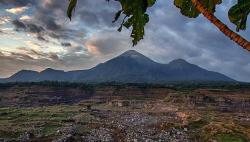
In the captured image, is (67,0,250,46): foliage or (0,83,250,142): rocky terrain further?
(0,83,250,142): rocky terrain

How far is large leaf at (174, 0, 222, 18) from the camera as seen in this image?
7.66 meters

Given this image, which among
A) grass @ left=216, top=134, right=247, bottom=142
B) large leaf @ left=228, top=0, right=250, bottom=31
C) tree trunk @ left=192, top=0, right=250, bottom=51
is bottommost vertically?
grass @ left=216, top=134, right=247, bottom=142

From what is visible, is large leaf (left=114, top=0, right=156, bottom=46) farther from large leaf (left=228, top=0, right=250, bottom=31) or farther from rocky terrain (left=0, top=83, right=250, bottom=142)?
rocky terrain (left=0, top=83, right=250, bottom=142)

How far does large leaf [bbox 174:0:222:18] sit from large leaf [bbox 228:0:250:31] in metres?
0.52

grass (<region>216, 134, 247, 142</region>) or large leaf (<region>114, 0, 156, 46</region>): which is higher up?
large leaf (<region>114, 0, 156, 46</region>)

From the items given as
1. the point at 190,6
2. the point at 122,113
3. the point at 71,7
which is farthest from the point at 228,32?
the point at 122,113

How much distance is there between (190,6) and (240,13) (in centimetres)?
99

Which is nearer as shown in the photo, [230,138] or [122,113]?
[230,138]

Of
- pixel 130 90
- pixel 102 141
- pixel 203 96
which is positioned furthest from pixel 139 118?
pixel 130 90

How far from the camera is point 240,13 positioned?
7.12m

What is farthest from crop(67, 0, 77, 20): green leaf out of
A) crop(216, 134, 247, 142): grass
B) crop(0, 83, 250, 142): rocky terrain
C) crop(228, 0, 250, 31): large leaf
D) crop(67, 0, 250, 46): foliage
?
crop(0, 83, 250, 142): rocky terrain

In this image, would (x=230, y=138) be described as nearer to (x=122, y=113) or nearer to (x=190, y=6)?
(x=190, y=6)

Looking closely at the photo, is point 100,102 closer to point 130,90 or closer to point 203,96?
point 130,90

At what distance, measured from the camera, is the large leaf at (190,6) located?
7.66m
